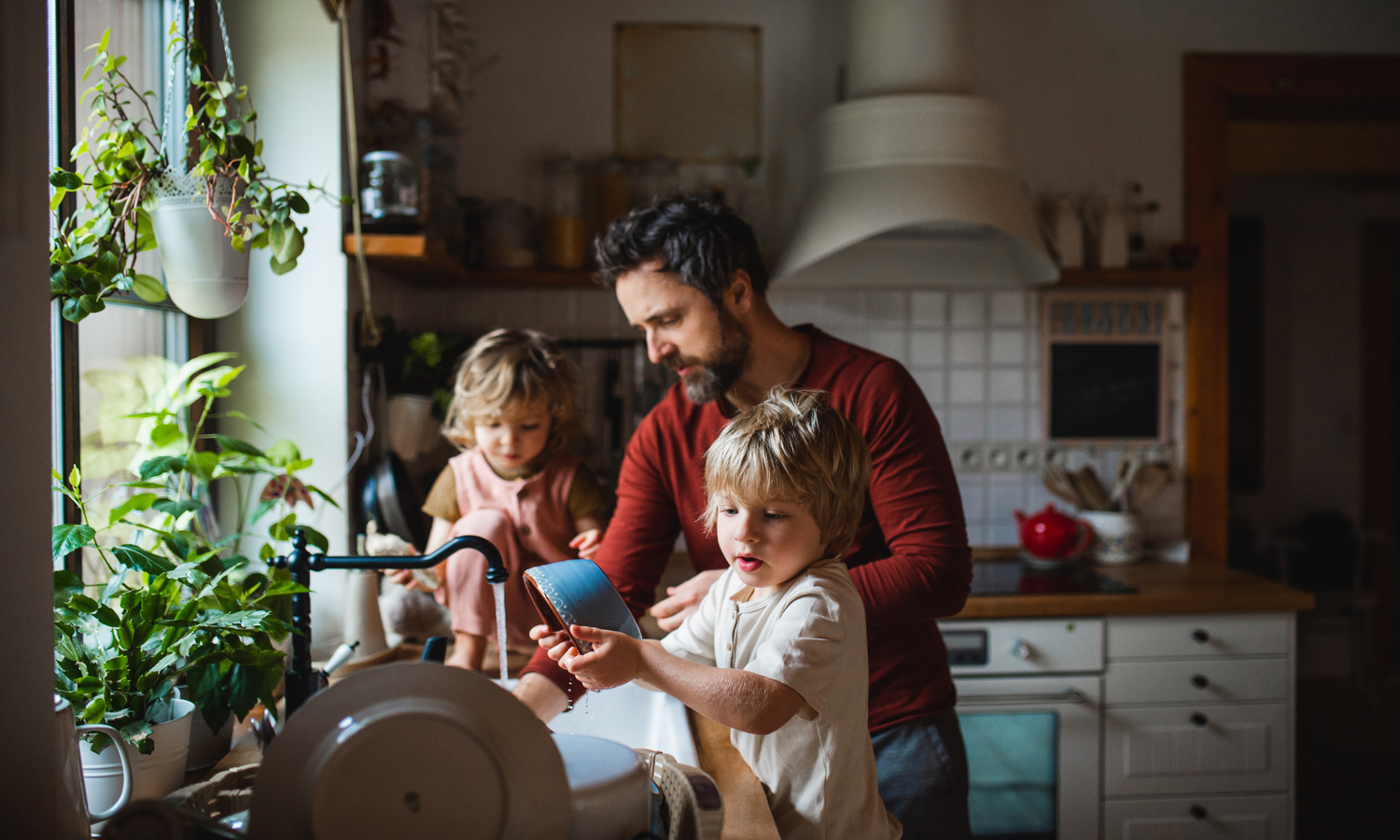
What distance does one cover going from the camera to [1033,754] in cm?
221

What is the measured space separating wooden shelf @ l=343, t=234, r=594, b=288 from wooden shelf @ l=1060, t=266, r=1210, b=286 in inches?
54.4

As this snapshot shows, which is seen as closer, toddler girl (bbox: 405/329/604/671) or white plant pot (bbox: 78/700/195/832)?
white plant pot (bbox: 78/700/195/832)

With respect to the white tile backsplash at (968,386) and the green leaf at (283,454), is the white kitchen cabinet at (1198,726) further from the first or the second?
the green leaf at (283,454)

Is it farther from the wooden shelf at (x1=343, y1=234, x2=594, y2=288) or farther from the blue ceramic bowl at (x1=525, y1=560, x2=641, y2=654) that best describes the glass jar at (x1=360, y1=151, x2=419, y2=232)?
the blue ceramic bowl at (x1=525, y1=560, x2=641, y2=654)

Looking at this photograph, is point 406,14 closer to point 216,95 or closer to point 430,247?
point 430,247

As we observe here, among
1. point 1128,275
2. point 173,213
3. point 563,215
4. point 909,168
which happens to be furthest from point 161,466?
point 1128,275

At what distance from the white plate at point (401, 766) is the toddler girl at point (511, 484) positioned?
887 mm

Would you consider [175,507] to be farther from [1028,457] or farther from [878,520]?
[1028,457]

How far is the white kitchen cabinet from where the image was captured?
221 cm

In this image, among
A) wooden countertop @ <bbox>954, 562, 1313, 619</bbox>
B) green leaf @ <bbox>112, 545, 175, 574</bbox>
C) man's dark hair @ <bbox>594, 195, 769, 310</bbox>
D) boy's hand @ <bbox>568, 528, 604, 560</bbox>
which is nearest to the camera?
green leaf @ <bbox>112, 545, 175, 574</bbox>

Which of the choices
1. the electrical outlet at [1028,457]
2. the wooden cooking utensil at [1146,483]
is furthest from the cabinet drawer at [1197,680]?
the electrical outlet at [1028,457]

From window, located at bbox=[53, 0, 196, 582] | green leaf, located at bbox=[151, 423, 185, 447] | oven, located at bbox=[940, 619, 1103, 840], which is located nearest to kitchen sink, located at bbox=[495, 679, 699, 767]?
green leaf, located at bbox=[151, 423, 185, 447]

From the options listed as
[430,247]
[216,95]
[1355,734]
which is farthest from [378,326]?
[1355,734]

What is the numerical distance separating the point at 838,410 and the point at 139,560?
33.1 inches
